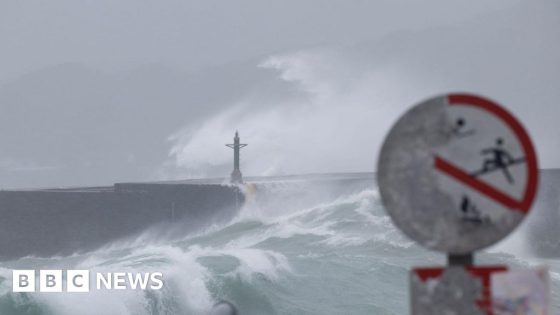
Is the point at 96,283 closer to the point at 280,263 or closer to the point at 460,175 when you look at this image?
the point at 280,263

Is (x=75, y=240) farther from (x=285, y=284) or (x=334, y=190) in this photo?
(x=285, y=284)

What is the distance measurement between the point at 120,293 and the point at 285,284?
3.65 m

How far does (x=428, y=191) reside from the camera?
1.99 meters

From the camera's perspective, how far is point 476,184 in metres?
1.99

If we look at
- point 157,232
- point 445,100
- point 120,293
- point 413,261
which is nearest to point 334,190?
point 157,232

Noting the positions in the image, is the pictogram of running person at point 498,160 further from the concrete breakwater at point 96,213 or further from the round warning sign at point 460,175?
the concrete breakwater at point 96,213

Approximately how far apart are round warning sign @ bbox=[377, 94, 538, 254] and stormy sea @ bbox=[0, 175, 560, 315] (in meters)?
10.0

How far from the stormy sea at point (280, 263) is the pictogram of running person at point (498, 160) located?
1008 centimetres

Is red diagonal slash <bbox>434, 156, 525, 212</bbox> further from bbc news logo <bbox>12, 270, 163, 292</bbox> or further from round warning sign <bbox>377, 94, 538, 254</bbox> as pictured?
bbc news logo <bbox>12, 270, 163, 292</bbox>

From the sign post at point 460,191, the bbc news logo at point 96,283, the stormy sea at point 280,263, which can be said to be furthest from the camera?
Answer: the bbc news logo at point 96,283

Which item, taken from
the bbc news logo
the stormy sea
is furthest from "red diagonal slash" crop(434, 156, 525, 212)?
the bbc news logo

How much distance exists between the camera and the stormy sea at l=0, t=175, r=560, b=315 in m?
16.8

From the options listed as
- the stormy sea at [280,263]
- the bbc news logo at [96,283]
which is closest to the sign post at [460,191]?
the stormy sea at [280,263]

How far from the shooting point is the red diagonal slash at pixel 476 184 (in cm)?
197
